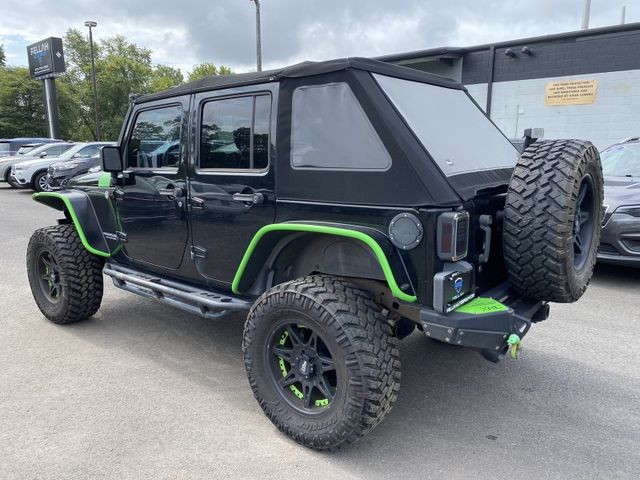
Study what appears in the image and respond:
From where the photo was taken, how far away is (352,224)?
8.56 feet

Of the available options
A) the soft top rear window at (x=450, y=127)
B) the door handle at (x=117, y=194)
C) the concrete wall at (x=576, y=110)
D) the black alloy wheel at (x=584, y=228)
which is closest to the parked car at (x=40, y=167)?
the door handle at (x=117, y=194)

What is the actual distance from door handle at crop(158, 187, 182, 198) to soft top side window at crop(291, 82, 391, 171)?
1.02 metres

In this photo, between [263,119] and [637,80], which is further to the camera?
[637,80]

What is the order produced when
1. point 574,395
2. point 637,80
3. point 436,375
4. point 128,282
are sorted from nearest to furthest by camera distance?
point 574,395, point 436,375, point 128,282, point 637,80

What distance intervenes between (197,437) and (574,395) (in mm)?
2404

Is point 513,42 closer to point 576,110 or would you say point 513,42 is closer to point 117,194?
point 576,110

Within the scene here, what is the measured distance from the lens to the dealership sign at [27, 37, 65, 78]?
2767cm

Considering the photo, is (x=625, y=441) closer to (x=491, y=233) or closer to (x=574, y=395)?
(x=574, y=395)

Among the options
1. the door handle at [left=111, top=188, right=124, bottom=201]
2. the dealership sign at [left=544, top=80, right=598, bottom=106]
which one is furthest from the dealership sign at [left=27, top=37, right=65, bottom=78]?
the door handle at [left=111, top=188, right=124, bottom=201]

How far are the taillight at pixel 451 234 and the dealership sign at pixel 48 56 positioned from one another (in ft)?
102

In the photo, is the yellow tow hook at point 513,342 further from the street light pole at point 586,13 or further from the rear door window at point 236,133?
the street light pole at point 586,13

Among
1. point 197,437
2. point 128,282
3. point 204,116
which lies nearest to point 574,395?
point 197,437

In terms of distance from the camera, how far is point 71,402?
3.18m

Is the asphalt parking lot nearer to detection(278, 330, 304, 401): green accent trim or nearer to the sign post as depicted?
detection(278, 330, 304, 401): green accent trim
